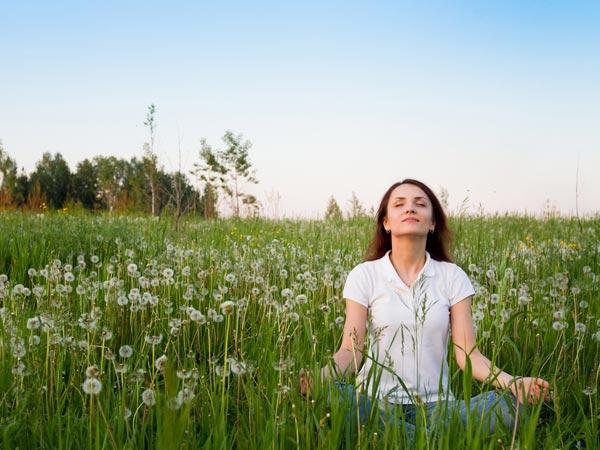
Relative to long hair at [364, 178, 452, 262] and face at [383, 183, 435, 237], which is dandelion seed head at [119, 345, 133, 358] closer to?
face at [383, 183, 435, 237]

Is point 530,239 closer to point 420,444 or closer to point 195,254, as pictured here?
point 195,254

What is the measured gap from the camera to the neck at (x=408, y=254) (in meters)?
3.76

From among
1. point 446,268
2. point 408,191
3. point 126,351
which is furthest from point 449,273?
point 126,351

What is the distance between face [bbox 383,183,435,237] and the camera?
12.1 feet

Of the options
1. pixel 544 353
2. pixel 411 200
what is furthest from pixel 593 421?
pixel 411 200

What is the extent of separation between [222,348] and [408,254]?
1.57 meters

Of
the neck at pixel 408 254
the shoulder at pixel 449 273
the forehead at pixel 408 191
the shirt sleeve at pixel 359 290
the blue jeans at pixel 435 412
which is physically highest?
the forehead at pixel 408 191

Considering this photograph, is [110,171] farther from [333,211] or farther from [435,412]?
[435,412]

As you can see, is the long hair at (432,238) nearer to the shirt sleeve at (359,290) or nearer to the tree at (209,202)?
the shirt sleeve at (359,290)

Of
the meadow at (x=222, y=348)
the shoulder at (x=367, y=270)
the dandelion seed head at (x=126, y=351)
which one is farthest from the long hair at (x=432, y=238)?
the dandelion seed head at (x=126, y=351)

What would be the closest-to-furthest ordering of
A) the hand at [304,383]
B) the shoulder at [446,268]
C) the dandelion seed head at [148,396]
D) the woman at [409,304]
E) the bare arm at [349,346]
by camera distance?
the dandelion seed head at [148,396] → the hand at [304,383] → the bare arm at [349,346] → the woman at [409,304] → the shoulder at [446,268]

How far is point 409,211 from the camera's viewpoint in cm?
371

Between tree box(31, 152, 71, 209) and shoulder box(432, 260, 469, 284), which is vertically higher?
tree box(31, 152, 71, 209)

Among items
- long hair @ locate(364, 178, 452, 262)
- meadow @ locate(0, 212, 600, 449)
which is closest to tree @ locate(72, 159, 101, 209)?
meadow @ locate(0, 212, 600, 449)
